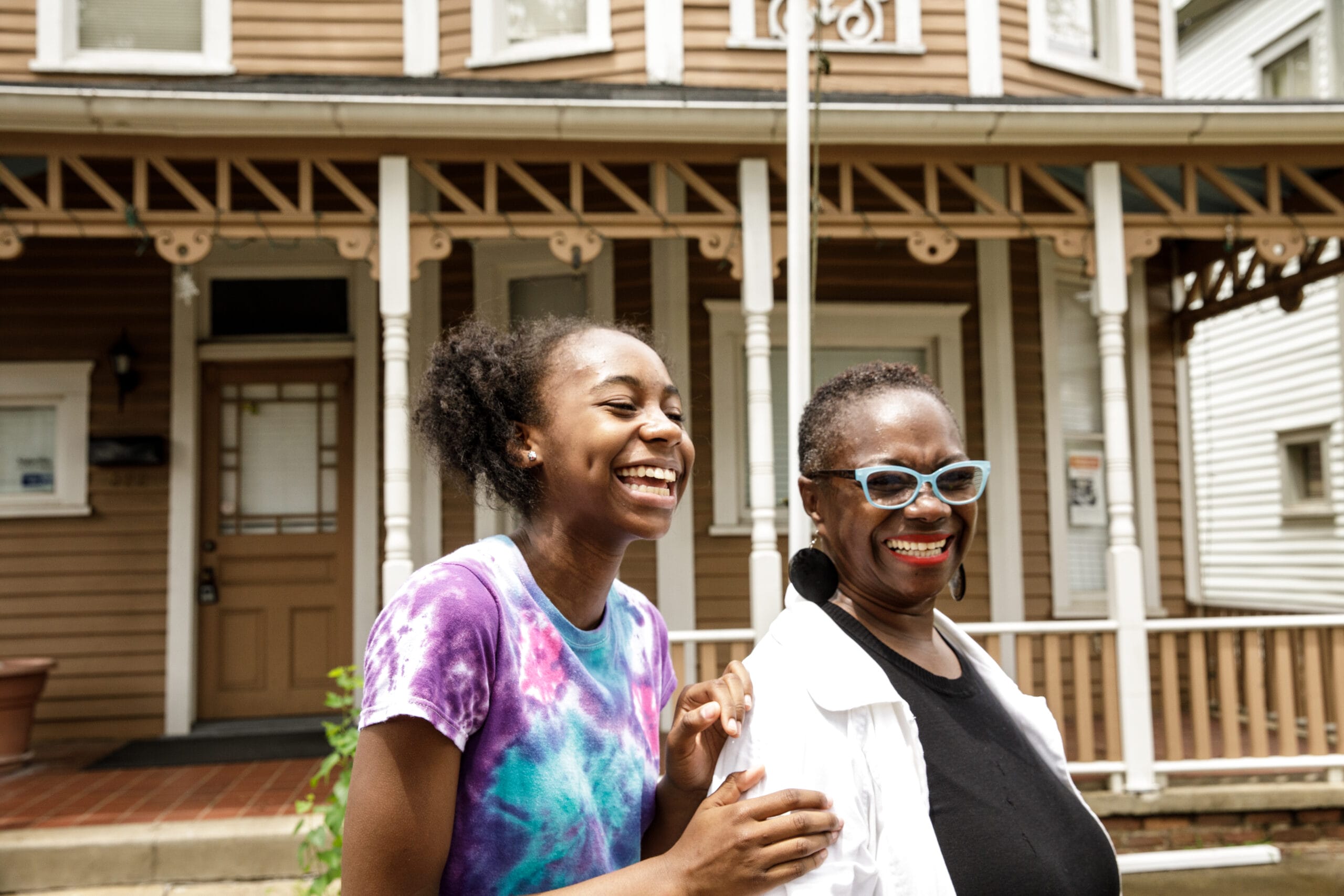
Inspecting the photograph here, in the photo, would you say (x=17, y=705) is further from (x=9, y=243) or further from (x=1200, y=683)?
(x=1200, y=683)

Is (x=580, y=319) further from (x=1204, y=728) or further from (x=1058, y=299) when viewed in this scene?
(x=1058, y=299)

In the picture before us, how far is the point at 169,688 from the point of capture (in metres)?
6.45

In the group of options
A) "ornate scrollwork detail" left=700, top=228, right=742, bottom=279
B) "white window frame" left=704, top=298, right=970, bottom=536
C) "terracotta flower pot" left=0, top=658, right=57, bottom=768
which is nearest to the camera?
"ornate scrollwork detail" left=700, top=228, right=742, bottom=279

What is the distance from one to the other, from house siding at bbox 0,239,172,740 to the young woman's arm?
6179mm

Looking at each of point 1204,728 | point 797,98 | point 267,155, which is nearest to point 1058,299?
point 1204,728

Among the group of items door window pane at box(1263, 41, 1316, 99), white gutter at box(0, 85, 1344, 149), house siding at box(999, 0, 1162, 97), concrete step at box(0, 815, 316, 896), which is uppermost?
door window pane at box(1263, 41, 1316, 99)

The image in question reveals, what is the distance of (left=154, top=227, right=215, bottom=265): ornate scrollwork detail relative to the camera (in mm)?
4879

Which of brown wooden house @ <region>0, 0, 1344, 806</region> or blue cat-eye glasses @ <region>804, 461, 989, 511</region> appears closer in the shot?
blue cat-eye glasses @ <region>804, 461, 989, 511</region>

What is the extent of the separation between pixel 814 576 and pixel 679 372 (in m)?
4.65

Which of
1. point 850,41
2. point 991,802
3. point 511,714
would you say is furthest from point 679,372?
point 511,714

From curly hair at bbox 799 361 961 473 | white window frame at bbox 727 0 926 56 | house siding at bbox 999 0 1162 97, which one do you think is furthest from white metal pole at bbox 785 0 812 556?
house siding at bbox 999 0 1162 97

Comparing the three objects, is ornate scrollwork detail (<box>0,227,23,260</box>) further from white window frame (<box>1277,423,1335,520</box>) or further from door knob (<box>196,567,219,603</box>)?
white window frame (<box>1277,423,1335,520</box>)

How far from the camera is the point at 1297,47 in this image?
1168 centimetres

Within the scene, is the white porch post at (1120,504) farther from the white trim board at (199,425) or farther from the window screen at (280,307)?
the window screen at (280,307)
